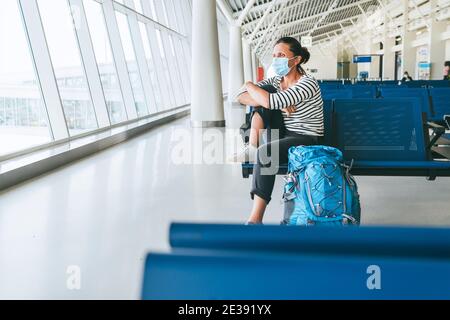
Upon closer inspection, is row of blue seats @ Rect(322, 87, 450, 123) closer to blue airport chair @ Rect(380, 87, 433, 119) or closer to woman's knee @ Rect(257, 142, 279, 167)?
blue airport chair @ Rect(380, 87, 433, 119)

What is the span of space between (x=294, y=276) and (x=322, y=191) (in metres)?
2.63

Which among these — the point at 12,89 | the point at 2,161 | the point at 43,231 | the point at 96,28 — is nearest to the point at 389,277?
the point at 43,231

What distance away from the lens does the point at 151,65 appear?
54.6 feet

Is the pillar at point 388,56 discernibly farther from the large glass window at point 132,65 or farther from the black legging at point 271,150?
the black legging at point 271,150

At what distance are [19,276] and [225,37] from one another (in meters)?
38.1

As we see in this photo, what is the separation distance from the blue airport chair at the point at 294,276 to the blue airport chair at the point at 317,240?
0.01m

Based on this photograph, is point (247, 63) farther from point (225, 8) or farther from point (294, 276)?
point (294, 276)

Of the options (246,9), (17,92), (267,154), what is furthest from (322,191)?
(246,9)

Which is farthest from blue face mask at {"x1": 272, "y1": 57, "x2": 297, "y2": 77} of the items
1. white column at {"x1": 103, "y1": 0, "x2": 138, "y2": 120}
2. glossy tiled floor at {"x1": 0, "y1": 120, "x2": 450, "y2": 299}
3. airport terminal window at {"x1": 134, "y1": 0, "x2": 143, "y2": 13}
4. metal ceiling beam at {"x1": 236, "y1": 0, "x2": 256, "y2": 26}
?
metal ceiling beam at {"x1": 236, "y1": 0, "x2": 256, "y2": 26}

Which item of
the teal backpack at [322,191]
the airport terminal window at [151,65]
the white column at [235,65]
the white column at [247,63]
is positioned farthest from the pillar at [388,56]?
the teal backpack at [322,191]

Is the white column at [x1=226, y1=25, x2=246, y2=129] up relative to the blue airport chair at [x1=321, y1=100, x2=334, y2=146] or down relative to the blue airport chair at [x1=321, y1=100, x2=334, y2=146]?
up

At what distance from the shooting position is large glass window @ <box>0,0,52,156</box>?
7539 millimetres

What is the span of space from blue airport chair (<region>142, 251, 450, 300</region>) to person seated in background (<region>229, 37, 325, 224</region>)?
2990 mm
